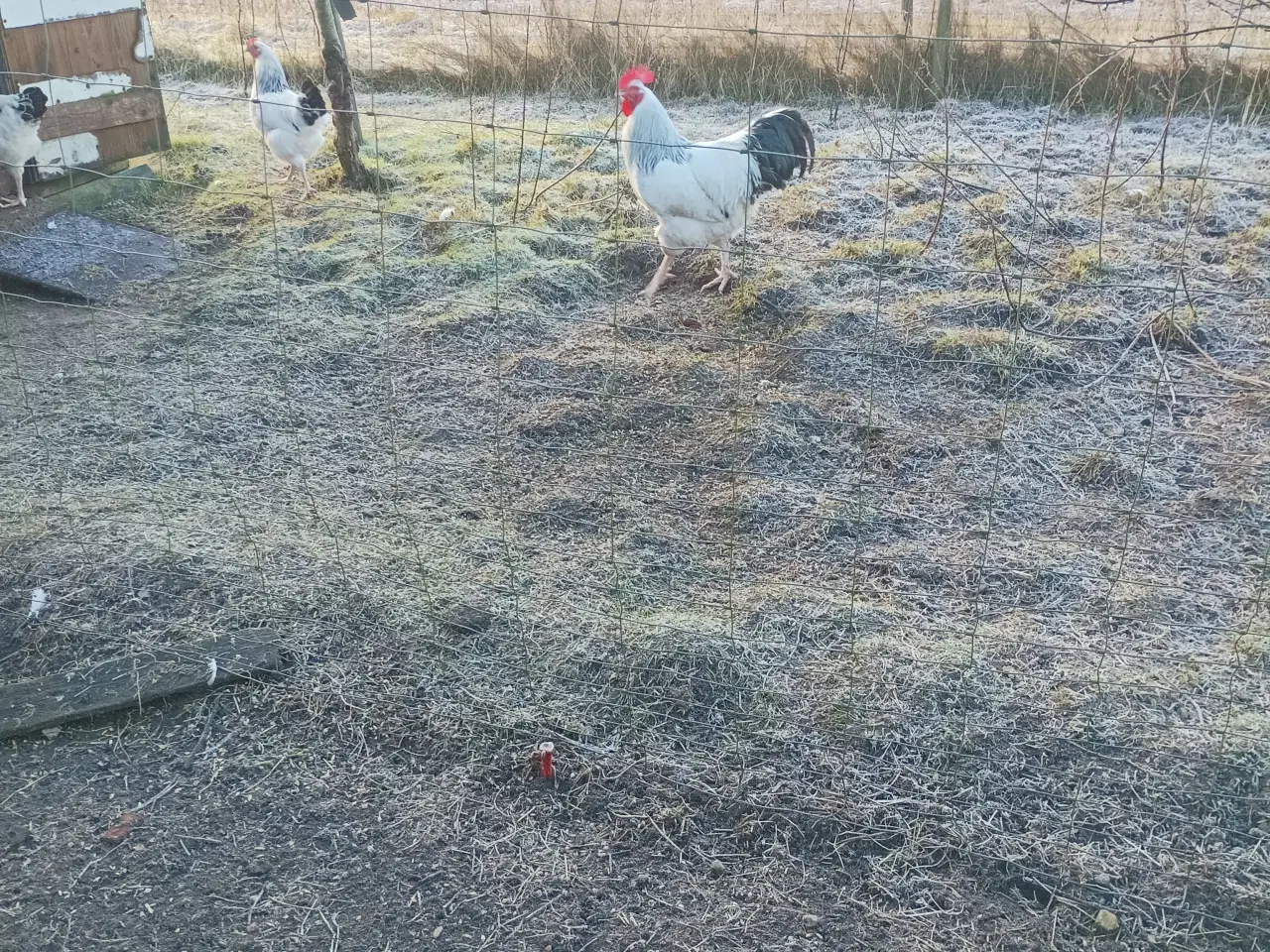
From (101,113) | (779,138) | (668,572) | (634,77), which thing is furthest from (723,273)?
(101,113)

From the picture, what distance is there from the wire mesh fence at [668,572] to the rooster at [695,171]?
306 mm

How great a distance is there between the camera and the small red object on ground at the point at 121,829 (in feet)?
9.13

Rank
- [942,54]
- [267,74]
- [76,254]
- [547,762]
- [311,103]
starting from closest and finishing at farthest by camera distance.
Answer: [547,762], [76,254], [311,103], [267,74], [942,54]

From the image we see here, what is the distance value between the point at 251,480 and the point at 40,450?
0.97 metres

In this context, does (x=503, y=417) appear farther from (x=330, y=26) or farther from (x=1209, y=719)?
(x=330, y=26)

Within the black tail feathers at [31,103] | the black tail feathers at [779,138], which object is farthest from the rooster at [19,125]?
the black tail feathers at [779,138]

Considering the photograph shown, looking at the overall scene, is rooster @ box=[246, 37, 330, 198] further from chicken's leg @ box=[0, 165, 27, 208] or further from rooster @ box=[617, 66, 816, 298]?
rooster @ box=[617, 66, 816, 298]

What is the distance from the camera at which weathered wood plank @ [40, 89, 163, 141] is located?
724cm

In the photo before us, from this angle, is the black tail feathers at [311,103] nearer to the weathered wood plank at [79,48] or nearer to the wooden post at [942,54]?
the weathered wood plank at [79,48]

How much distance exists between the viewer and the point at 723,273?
617cm

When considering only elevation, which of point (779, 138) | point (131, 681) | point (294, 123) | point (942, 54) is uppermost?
point (942, 54)

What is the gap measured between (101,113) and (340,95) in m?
1.70

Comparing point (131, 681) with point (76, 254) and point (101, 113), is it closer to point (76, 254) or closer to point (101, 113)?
point (76, 254)

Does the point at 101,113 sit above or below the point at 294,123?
above
